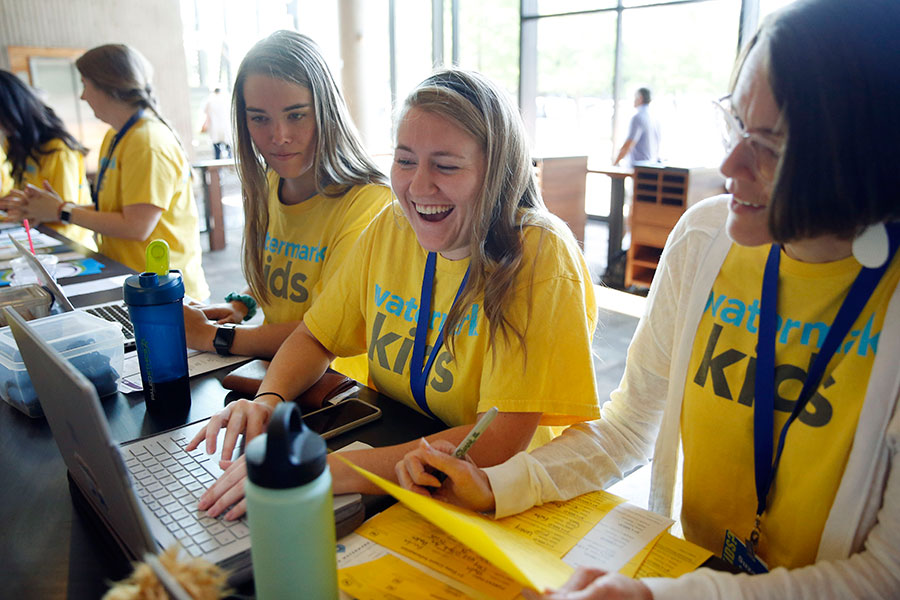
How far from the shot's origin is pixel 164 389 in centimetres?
128

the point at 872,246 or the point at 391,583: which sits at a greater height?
the point at 872,246

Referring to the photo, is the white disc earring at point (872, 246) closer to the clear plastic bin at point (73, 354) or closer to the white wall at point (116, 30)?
the clear plastic bin at point (73, 354)

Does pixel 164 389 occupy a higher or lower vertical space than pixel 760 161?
lower

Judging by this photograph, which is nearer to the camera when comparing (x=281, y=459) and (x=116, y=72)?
(x=281, y=459)

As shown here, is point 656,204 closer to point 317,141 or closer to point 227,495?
point 317,141

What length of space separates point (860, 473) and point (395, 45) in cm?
973

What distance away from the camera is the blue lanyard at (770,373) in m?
0.92

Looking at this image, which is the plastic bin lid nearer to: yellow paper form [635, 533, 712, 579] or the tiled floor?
yellow paper form [635, 533, 712, 579]

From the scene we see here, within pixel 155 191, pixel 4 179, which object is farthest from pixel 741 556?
pixel 4 179

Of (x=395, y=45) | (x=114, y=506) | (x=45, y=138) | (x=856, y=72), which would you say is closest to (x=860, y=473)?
(x=856, y=72)

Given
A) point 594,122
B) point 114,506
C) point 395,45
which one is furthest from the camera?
point 395,45

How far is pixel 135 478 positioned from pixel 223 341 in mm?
614

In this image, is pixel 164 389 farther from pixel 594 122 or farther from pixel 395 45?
pixel 395 45

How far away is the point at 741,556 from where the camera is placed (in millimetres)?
1021
